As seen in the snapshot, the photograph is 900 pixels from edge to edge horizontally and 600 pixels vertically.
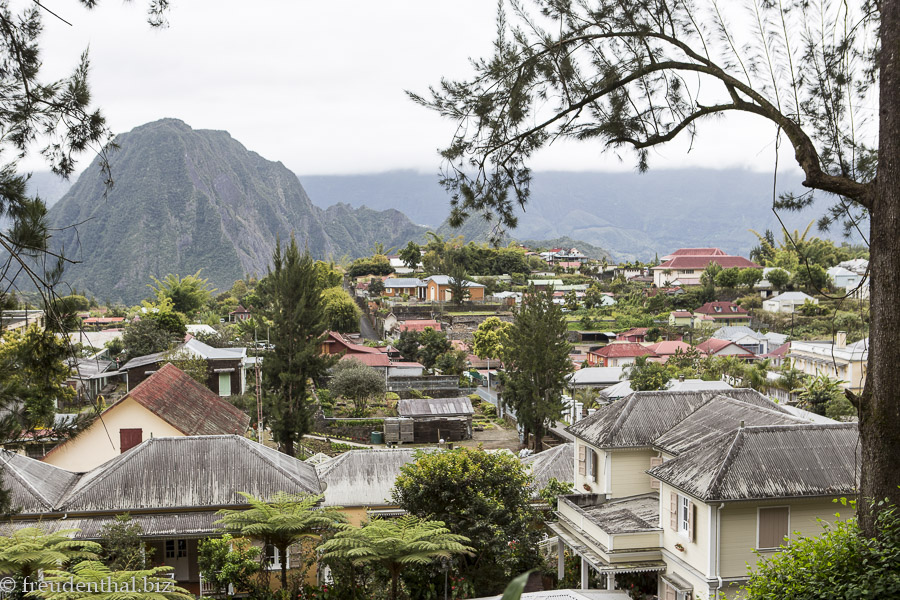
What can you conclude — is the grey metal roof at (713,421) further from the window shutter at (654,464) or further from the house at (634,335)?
the house at (634,335)

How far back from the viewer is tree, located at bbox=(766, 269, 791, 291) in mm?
73625

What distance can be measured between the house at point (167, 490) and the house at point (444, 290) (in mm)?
54919

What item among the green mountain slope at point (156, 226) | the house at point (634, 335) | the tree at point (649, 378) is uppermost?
the green mountain slope at point (156, 226)

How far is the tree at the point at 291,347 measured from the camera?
25.6 metres

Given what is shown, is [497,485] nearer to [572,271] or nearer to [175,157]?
[572,271]

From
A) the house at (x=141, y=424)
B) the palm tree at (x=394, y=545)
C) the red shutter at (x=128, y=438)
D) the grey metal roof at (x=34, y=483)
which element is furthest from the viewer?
the red shutter at (x=128, y=438)

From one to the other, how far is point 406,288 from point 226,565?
204 feet

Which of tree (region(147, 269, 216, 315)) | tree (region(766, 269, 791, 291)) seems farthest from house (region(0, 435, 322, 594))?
tree (region(766, 269, 791, 291))

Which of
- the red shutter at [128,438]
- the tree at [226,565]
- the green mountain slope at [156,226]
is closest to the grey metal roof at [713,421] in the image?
the tree at [226,565]

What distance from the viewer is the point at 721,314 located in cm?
6850

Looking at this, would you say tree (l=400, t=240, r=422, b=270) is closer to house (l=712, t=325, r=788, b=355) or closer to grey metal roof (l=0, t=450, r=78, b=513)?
house (l=712, t=325, r=788, b=355)

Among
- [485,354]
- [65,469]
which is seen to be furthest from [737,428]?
[485,354]

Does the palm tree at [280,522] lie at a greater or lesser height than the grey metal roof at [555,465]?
greater

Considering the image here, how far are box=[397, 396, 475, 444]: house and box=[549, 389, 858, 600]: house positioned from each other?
16.7 metres
